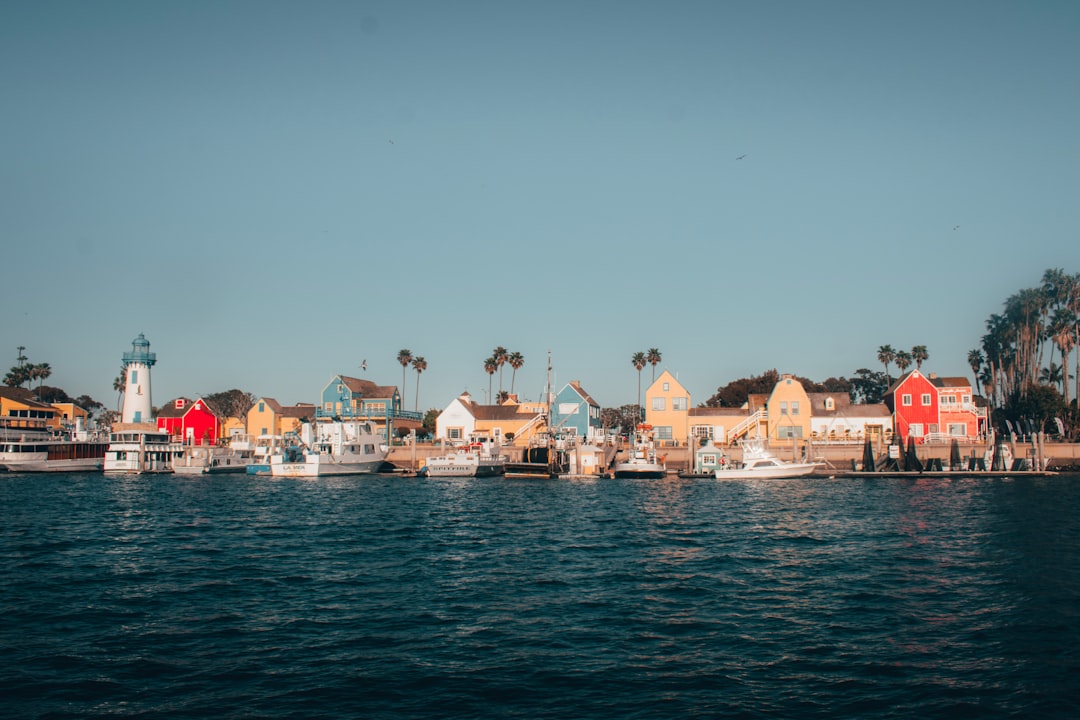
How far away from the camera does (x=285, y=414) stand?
11181 cm

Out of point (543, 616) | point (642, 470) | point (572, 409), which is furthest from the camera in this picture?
point (572, 409)

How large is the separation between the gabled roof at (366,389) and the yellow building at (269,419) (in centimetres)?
777

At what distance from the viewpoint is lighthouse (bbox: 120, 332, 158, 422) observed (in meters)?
105

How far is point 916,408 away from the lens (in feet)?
289

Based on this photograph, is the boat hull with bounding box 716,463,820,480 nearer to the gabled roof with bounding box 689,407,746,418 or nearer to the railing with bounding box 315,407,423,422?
the gabled roof with bounding box 689,407,746,418

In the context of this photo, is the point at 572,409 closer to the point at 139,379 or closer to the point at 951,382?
the point at 951,382

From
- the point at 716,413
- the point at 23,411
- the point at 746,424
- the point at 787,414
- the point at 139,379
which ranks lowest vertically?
the point at 746,424

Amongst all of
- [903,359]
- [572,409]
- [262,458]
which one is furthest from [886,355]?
[262,458]

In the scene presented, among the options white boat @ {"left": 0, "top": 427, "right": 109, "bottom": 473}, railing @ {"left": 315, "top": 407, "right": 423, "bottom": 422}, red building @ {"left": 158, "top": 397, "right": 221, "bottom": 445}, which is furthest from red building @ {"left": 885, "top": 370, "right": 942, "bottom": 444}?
white boat @ {"left": 0, "top": 427, "right": 109, "bottom": 473}

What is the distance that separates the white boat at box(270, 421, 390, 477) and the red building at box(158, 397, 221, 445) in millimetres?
27724

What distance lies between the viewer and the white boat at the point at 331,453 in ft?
271

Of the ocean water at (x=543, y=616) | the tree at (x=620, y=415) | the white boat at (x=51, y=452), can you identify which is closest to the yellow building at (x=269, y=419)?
the white boat at (x=51, y=452)

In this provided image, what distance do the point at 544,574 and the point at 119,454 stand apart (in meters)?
79.2

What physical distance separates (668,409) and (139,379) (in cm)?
6742
